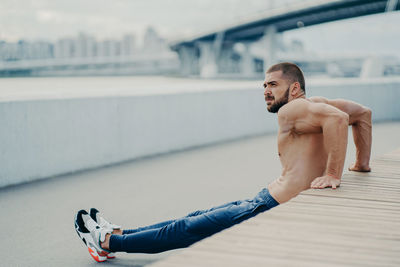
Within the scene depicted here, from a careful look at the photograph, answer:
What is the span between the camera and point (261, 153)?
27.9 feet

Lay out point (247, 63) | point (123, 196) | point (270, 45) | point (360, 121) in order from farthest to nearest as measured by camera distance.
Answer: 1. point (247, 63)
2. point (270, 45)
3. point (123, 196)
4. point (360, 121)

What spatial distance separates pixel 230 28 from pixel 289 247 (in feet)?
200

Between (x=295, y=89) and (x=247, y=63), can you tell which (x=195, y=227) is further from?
(x=247, y=63)

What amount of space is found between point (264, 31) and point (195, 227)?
6050 centimetres

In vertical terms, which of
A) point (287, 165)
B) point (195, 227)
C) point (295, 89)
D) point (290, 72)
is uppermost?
point (290, 72)

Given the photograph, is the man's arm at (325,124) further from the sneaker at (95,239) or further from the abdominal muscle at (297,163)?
the sneaker at (95,239)

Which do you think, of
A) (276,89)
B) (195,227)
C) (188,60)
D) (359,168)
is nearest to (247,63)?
(188,60)

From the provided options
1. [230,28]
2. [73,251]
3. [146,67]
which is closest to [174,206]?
[73,251]

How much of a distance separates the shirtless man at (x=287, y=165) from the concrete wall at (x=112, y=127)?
10.0ft

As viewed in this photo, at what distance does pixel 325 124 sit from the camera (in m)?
3.34

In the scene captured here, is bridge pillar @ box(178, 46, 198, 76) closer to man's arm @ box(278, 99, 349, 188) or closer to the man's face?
the man's face

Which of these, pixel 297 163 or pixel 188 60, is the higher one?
pixel 188 60

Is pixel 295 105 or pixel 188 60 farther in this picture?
pixel 188 60

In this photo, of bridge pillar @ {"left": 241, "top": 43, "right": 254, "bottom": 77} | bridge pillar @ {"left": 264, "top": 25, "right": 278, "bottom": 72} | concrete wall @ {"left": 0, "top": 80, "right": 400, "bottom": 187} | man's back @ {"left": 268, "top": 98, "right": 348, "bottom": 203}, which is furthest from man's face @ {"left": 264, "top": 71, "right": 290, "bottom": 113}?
bridge pillar @ {"left": 241, "top": 43, "right": 254, "bottom": 77}
